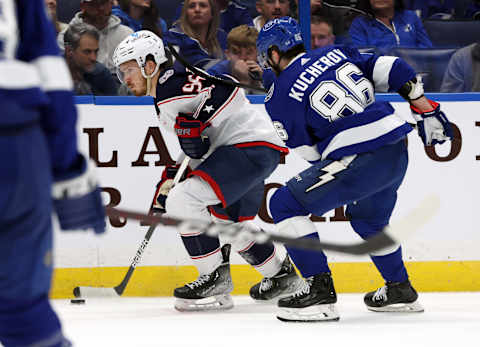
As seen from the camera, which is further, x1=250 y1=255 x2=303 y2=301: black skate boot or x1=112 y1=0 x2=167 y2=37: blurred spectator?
x1=112 y1=0 x2=167 y2=37: blurred spectator

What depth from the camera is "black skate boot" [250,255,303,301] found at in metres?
3.68

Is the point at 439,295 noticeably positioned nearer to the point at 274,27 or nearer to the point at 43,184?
the point at 274,27

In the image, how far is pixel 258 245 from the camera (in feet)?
11.8

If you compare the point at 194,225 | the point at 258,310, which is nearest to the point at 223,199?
the point at 258,310

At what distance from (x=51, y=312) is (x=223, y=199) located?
202 centimetres

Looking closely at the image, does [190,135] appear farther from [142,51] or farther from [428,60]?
[428,60]

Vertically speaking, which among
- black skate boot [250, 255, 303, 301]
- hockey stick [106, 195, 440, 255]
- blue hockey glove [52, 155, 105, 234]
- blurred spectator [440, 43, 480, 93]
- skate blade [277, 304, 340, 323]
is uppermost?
blue hockey glove [52, 155, 105, 234]

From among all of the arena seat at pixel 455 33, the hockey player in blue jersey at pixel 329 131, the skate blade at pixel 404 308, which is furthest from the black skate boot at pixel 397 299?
the arena seat at pixel 455 33

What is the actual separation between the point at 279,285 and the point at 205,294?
34 centimetres

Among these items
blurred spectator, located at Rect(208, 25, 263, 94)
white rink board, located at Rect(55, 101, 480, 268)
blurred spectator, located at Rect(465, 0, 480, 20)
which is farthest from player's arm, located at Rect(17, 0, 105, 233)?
blurred spectator, located at Rect(465, 0, 480, 20)

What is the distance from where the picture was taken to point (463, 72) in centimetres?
412

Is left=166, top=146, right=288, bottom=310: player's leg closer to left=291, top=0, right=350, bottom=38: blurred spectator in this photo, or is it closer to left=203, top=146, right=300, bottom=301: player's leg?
left=203, top=146, right=300, bottom=301: player's leg

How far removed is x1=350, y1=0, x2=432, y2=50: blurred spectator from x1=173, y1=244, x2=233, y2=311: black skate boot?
141 cm

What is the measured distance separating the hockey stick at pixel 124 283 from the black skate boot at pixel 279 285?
522 millimetres
